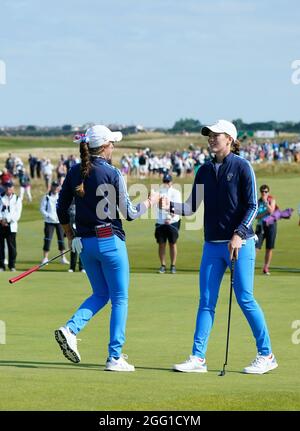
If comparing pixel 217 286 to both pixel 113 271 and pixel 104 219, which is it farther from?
pixel 104 219

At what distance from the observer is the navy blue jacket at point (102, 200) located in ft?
35.0

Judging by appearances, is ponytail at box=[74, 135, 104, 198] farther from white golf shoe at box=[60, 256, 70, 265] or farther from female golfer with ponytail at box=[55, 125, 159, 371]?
white golf shoe at box=[60, 256, 70, 265]

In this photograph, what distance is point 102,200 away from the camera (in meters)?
10.7

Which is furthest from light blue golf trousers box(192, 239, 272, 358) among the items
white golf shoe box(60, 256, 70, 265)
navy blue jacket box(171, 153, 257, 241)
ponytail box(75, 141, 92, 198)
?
white golf shoe box(60, 256, 70, 265)

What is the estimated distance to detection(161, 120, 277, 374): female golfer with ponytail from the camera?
423 inches

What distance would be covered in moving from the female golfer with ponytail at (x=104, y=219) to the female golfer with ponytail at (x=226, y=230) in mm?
627

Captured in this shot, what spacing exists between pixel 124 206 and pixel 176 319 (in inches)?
211

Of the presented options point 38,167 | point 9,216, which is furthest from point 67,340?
point 38,167

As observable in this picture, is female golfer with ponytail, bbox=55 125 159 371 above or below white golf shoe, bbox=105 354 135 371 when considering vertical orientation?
above

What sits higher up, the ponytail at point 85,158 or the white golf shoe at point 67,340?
the ponytail at point 85,158

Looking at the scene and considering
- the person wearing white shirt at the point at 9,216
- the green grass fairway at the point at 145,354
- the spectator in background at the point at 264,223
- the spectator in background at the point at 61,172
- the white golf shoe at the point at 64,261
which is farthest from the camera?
the spectator in background at the point at 61,172

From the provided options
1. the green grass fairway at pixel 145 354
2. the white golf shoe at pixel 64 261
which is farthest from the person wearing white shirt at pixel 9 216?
the green grass fairway at pixel 145 354

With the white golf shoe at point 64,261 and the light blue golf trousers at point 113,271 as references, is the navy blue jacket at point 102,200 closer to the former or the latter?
the light blue golf trousers at point 113,271
